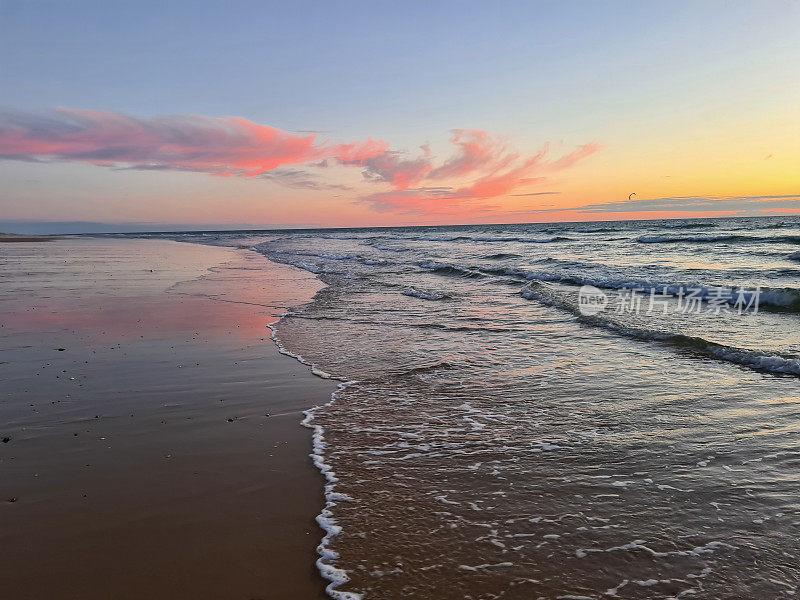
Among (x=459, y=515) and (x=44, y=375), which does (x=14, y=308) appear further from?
(x=459, y=515)

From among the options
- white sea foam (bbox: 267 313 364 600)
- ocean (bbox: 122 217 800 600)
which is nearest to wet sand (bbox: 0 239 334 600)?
white sea foam (bbox: 267 313 364 600)

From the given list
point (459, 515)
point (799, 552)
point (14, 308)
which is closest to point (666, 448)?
point (799, 552)

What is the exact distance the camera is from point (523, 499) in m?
3.76

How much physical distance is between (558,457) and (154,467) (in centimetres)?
345

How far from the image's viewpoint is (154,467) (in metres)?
4.17

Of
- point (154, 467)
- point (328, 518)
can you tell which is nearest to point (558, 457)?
point (328, 518)

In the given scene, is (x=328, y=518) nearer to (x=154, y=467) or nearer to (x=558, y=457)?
(x=154, y=467)

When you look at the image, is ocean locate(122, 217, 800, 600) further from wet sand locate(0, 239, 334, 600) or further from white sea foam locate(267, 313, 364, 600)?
wet sand locate(0, 239, 334, 600)

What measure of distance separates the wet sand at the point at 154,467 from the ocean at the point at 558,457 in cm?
40

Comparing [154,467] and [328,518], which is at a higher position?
[154,467]

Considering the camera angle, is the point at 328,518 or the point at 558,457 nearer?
the point at 328,518

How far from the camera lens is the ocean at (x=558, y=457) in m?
2.97

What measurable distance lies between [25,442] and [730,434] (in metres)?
6.63

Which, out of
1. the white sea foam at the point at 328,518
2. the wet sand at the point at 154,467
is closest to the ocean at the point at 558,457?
the white sea foam at the point at 328,518
